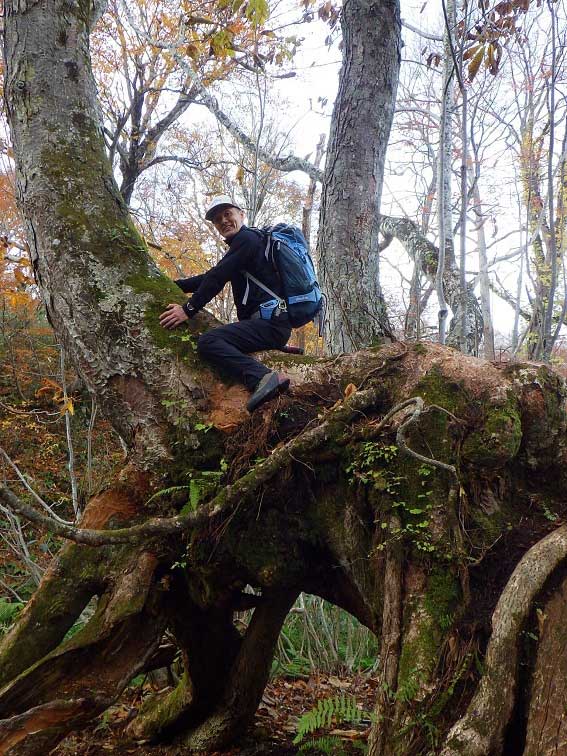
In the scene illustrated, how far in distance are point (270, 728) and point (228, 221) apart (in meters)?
4.06

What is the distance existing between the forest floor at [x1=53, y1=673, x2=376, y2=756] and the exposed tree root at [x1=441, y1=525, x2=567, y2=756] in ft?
5.52

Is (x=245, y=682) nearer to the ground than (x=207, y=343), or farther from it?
nearer to the ground

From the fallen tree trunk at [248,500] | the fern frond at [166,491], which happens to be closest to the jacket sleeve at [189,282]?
the fallen tree trunk at [248,500]

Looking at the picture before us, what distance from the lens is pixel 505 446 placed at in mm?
2930

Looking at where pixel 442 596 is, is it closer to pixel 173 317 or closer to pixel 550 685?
pixel 550 685

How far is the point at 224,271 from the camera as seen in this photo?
3.80 meters

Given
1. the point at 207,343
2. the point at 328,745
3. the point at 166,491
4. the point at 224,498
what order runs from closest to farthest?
the point at 224,498 → the point at 166,491 → the point at 328,745 → the point at 207,343

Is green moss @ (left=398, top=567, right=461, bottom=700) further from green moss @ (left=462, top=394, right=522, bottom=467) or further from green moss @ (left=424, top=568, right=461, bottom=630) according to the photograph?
green moss @ (left=462, top=394, right=522, bottom=467)

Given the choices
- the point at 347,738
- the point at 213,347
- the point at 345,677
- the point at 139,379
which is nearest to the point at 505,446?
the point at 213,347

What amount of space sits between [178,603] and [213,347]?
5.40ft

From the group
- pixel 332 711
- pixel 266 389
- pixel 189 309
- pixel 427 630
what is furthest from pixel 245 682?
pixel 189 309

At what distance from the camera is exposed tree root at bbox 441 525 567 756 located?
2.12 m

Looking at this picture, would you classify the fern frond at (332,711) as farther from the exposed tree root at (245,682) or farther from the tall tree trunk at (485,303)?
the tall tree trunk at (485,303)

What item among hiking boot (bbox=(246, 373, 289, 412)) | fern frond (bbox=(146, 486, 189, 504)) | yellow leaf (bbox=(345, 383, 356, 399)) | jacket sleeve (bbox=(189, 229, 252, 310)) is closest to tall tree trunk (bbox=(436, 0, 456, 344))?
yellow leaf (bbox=(345, 383, 356, 399))
